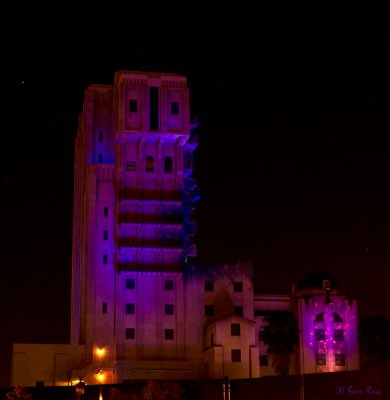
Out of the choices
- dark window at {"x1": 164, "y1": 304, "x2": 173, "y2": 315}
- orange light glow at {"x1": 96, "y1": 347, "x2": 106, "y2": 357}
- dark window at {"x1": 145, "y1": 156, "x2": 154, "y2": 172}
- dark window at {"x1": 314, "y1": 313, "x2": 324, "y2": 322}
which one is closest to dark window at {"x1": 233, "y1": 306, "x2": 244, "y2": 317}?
dark window at {"x1": 164, "y1": 304, "x2": 173, "y2": 315}

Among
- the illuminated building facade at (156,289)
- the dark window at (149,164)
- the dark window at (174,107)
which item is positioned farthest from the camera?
the dark window at (174,107)

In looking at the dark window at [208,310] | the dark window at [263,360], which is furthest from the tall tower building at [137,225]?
the dark window at [263,360]

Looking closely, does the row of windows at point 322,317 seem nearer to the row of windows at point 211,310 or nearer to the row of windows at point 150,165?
the row of windows at point 211,310

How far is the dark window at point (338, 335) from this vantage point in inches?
4281

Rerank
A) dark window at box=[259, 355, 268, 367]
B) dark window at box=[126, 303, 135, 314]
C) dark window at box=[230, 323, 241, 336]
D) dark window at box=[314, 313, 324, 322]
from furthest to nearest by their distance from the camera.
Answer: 1. dark window at box=[314, 313, 324, 322]
2. dark window at box=[259, 355, 268, 367]
3. dark window at box=[126, 303, 135, 314]
4. dark window at box=[230, 323, 241, 336]

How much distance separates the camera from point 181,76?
112m

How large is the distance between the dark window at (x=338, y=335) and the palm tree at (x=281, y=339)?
14.4ft

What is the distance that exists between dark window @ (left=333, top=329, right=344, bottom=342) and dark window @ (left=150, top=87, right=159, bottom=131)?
96.1 ft

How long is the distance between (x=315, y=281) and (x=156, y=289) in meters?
18.5

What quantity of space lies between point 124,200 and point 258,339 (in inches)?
819

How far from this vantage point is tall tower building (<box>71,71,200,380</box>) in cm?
10562

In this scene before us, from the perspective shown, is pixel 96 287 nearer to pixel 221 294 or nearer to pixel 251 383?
pixel 221 294

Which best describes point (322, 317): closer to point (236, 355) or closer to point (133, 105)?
point (236, 355)

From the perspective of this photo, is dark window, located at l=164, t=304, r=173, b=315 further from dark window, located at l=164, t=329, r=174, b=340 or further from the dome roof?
the dome roof
